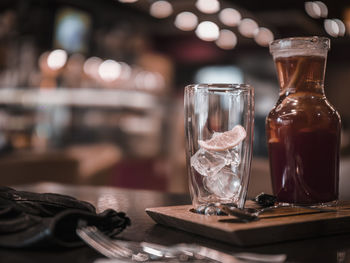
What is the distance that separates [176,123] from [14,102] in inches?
121

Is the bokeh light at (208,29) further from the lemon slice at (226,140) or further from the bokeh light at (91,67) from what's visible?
the lemon slice at (226,140)

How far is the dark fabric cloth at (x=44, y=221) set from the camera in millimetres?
629

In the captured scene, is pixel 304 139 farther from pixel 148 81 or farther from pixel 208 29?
pixel 148 81

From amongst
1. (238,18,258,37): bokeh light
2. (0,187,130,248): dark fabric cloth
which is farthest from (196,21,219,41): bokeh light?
(0,187,130,248): dark fabric cloth

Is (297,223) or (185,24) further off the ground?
(185,24)

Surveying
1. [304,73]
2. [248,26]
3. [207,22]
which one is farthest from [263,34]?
[304,73]

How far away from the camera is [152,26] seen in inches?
379

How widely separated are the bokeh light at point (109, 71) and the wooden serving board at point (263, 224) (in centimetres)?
681

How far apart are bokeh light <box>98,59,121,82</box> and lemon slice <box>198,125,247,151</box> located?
22.4 ft

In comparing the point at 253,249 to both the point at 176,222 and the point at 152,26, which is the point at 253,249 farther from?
the point at 152,26

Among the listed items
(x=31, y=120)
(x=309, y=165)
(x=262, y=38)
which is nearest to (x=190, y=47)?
(x=262, y=38)

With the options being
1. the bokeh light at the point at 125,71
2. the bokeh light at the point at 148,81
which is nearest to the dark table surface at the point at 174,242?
the bokeh light at the point at 125,71

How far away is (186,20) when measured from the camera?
5.85 meters

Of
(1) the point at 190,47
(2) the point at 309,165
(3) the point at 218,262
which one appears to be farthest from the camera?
(1) the point at 190,47
